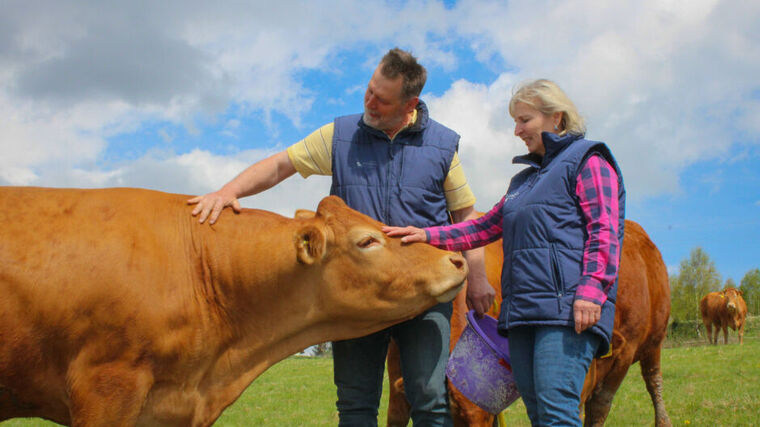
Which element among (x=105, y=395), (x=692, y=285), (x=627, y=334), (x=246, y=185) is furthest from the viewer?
(x=692, y=285)

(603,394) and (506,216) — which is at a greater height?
(506,216)

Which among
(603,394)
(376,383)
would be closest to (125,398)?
(376,383)

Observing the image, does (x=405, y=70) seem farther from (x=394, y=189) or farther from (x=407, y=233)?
(x=407, y=233)

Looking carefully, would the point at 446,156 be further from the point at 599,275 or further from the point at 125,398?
the point at 125,398

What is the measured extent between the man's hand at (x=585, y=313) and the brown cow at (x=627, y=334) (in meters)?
2.12

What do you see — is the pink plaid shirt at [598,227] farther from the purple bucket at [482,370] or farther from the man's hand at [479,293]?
the man's hand at [479,293]

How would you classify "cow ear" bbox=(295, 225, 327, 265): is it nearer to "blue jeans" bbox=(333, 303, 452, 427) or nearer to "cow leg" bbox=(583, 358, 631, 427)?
"blue jeans" bbox=(333, 303, 452, 427)

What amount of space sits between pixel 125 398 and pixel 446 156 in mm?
2551

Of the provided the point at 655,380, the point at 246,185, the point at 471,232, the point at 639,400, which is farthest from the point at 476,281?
the point at 639,400

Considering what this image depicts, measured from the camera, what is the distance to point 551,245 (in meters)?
3.51

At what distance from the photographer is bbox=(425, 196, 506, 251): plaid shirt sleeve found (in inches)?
166

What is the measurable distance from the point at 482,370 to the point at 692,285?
68.3 metres

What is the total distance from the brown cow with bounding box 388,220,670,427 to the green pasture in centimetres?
103

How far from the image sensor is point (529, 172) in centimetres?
408
